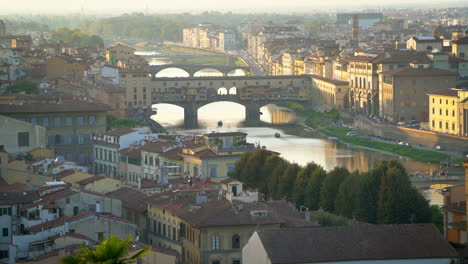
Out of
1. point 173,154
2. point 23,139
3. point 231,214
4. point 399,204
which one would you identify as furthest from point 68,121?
point 231,214

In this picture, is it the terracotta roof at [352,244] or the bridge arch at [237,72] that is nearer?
the terracotta roof at [352,244]

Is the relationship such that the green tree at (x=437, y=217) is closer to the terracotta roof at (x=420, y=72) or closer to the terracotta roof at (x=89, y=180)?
the terracotta roof at (x=89, y=180)

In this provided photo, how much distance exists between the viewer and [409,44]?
5100cm

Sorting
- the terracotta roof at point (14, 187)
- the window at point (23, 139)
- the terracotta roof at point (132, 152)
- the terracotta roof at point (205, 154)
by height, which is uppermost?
the terracotta roof at point (14, 187)

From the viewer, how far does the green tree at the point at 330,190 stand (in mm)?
20000

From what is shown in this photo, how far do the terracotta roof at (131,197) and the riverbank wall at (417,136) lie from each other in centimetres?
1573

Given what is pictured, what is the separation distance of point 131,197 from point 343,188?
3272 millimetres

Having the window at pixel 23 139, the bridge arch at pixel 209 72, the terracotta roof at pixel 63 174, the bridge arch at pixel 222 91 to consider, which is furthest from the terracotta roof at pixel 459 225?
the bridge arch at pixel 209 72

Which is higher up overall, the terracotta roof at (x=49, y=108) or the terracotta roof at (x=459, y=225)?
the terracotta roof at (x=459, y=225)

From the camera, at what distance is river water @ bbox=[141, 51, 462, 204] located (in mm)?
31266

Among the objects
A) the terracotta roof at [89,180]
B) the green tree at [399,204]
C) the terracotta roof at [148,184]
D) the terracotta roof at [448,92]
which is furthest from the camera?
the terracotta roof at [448,92]

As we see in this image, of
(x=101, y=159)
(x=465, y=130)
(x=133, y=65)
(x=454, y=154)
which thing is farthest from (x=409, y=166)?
(x=133, y=65)

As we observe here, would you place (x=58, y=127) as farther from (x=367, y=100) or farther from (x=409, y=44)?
(x=409, y=44)

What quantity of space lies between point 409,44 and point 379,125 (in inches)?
479
